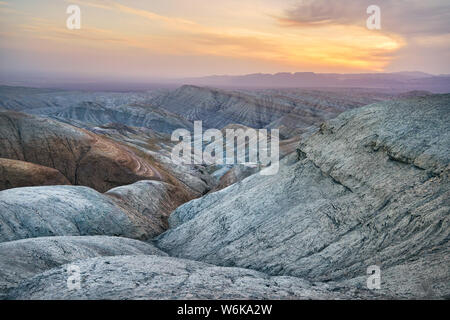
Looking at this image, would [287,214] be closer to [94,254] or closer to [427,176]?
[427,176]

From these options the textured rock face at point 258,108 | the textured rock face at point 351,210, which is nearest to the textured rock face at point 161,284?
the textured rock face at point 351,210

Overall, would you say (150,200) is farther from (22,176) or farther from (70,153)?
(70,153)

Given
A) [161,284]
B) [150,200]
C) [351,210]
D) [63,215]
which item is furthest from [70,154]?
[351,210]

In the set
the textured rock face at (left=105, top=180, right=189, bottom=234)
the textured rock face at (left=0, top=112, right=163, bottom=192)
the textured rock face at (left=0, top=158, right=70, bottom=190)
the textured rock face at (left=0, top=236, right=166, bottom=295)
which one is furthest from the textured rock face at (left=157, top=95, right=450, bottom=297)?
the textured rock face at (left=0, top=112, right=163, bottom=192)

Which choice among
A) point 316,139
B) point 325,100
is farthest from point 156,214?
point 325,100

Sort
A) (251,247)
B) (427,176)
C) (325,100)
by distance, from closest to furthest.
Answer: (427,176) → (251,247) → (325,100)

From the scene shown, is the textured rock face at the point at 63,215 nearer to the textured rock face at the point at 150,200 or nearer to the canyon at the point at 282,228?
the canyon at the point at 282,228
